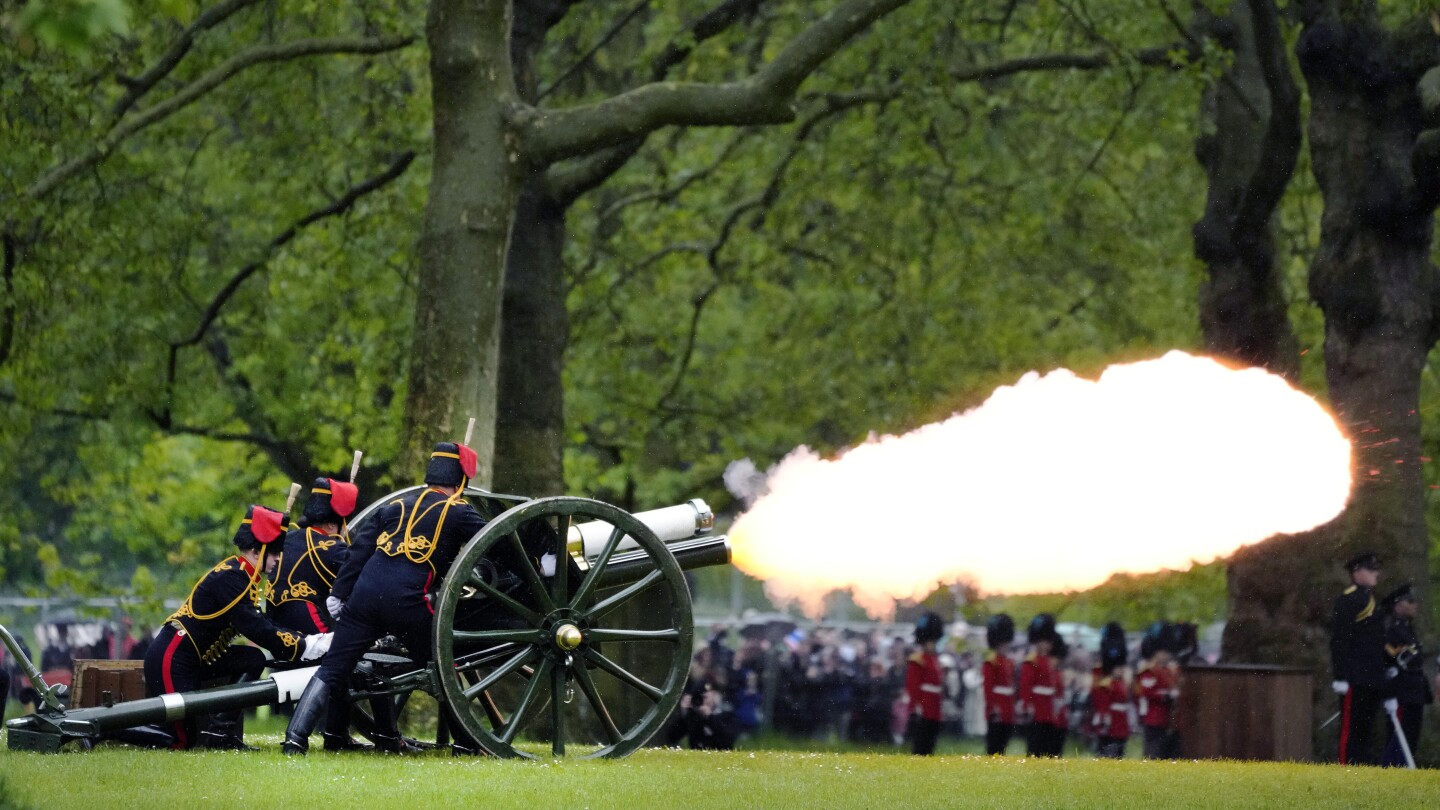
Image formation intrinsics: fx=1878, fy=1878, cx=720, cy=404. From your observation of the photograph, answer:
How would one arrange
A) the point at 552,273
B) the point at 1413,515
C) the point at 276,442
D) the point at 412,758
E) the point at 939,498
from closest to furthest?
the point at 412,758, the point at 939,498, the point at 1413,515, the point at 552,273, the point at 276,442

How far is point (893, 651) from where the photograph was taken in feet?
75.5

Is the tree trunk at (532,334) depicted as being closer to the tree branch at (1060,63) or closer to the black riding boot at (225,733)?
the tree branch at (1060,63)

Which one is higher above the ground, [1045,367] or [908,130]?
[908,130]

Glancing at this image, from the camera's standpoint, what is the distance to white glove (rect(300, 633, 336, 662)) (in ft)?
37.2

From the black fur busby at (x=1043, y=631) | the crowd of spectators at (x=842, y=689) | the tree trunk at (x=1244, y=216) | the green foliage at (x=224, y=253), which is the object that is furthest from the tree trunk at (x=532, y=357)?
the tree trunk at (x=1244, y=216)

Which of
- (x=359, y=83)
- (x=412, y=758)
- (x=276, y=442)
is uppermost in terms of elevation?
(x=359, y=83)

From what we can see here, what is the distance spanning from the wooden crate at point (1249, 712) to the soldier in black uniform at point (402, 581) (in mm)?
6151

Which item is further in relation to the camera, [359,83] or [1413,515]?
[359,83]

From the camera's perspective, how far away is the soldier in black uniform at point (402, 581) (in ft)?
34.9

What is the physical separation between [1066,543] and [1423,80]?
5.79m

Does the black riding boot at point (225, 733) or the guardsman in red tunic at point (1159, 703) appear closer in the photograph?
the black riding boot at point (225, 733)

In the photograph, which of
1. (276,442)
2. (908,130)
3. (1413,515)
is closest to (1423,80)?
(1413,515)

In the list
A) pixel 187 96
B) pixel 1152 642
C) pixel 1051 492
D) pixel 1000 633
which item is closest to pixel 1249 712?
pixel 1051 492

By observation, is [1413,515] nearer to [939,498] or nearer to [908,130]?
[939,498]
